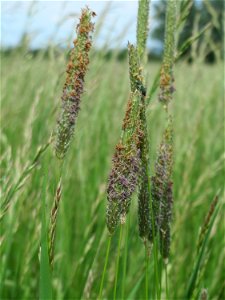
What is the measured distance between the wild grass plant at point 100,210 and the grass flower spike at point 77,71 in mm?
58

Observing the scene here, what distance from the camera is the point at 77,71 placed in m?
0.61

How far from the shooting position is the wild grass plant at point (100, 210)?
2.17 ft

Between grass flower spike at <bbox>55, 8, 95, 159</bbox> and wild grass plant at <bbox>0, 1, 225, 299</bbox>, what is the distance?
58mm

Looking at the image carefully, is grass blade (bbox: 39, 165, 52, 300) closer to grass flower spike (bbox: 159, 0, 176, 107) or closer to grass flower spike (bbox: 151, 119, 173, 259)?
grass flower spike (bbox: 151, 119, 173, 259)

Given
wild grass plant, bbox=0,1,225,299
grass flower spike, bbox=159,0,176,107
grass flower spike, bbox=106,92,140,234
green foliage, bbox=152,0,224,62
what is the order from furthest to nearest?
green foliage, bbox=152,0,224,62 < grass flower spike, bbox=159,0,176,107 < wild grass plant, bbox=0,1,225,299 < grass flower spike, bbox=106,92,140,234

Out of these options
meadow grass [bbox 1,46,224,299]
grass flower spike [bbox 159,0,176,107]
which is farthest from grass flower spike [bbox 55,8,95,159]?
meadow grass [bbox 1,46,224,299]

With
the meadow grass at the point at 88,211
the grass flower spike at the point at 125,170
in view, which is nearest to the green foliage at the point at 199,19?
the meadow grass at the point at 88,211

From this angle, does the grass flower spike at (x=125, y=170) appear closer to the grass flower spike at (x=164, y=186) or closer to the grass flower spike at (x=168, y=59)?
the grass flower spike at (x=164, y=186)

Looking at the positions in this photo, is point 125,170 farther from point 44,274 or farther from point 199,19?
point 199,19

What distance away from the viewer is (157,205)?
699 millimetres

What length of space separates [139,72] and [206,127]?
246 centimetres

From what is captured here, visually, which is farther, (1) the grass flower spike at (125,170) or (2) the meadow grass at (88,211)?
(2) the meadow grass at (88,211)

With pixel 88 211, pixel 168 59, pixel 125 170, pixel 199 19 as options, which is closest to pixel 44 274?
pixel 125 170

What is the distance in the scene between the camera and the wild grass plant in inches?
26.0
